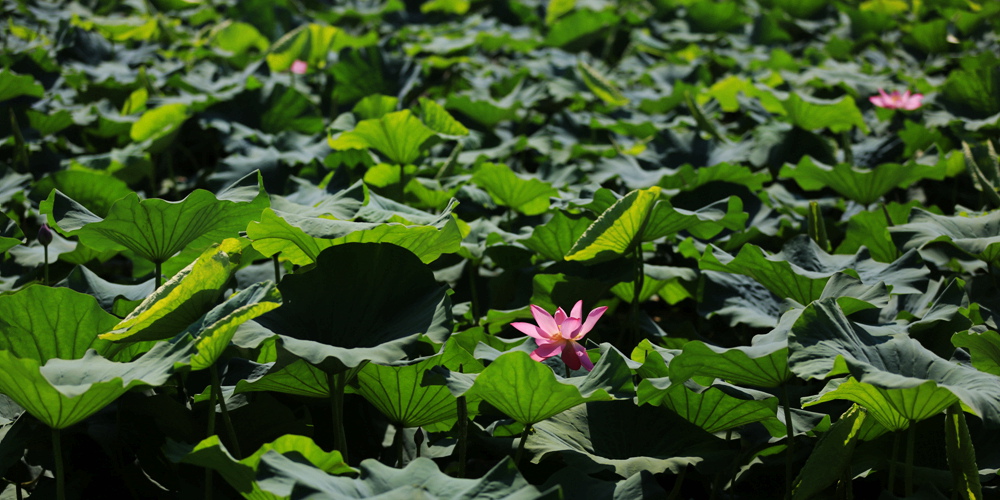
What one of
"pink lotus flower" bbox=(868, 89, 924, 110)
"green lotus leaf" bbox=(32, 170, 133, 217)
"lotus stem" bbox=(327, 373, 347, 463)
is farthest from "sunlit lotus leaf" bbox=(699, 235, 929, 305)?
"green lotus leaf" bbox=(32, 170, 133, 217)

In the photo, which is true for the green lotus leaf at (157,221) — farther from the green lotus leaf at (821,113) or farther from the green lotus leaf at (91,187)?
the green lotus leaf at (821,113)

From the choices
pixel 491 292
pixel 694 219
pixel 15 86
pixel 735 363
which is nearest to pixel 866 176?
pixel 694 219

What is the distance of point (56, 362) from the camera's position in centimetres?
99

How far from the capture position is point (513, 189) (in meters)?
1.92

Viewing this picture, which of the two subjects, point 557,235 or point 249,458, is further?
point 557,235

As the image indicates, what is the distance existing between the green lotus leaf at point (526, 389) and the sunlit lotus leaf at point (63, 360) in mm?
368

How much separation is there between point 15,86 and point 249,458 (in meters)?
1.96

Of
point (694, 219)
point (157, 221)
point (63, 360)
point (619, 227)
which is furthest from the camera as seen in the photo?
point (694, 219)

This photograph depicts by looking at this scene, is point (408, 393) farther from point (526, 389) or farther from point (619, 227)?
point (619, 227)

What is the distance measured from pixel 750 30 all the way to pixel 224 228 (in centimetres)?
368

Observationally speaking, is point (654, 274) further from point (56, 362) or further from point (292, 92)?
point (292, 92)

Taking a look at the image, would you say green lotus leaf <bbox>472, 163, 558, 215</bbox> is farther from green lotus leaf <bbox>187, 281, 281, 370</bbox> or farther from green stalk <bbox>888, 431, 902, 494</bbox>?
green stalk <bbox>888, 431, 902, 494</bbox>

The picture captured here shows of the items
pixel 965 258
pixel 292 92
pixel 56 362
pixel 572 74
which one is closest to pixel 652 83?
pixel 572 74

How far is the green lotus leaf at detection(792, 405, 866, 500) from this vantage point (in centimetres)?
104
